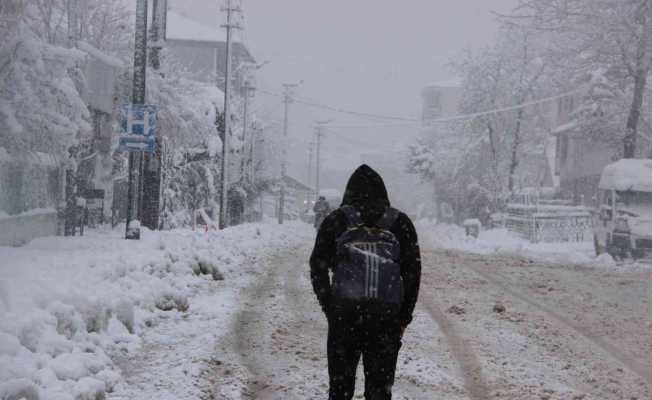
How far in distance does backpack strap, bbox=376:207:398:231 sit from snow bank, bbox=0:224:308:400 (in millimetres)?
2664

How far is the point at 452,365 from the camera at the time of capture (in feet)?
25.6

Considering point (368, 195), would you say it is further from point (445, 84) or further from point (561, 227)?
point (445, 84)

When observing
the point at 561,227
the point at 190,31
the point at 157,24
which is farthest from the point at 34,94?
the point at 190,31

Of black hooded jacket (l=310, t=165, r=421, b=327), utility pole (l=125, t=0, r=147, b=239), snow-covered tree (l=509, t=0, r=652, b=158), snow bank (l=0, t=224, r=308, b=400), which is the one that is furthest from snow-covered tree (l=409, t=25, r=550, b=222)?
black hooded jacket (l=310, t=165, r=421, b=327)

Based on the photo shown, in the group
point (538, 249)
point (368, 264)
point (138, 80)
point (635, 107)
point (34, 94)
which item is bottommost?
point (538, 249)

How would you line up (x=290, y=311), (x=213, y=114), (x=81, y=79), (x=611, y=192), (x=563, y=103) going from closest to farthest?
(x=290, y=311), (x=81, y=79), (x=611, y=192), (x=213, y=114), (x=563, y=103)

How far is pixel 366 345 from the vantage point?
4613mm

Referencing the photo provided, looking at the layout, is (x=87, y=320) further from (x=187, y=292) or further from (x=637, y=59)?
(x=637, y=59)

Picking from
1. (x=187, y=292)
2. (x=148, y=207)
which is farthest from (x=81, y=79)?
(x=187, y=292)

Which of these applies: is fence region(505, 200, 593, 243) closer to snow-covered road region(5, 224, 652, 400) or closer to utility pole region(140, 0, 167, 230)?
snow-covered road region(5, 224, 652, 400)

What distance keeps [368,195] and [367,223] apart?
0.17 metres

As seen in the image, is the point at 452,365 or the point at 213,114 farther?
the point at 213,114

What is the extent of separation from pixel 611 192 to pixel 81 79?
1583cm

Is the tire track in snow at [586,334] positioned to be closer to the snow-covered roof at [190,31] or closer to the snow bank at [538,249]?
the snow bank at [538,249]
